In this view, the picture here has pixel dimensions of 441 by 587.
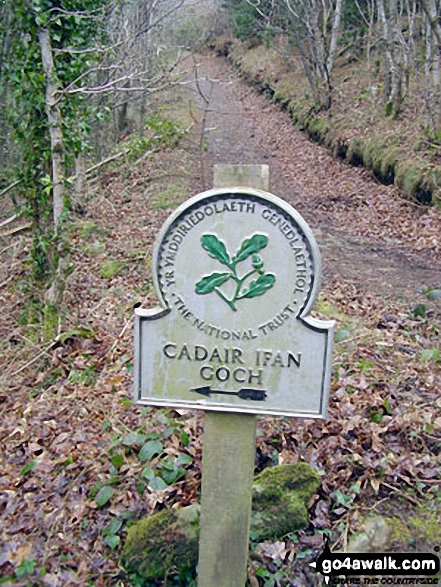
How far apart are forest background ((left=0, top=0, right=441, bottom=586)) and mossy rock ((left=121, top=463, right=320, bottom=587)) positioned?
0.10m

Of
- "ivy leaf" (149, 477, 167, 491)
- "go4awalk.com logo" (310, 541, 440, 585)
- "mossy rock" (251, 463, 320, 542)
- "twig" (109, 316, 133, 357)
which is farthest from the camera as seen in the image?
"twig" (109, 316, 133, 357)

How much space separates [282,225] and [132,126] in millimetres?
19776

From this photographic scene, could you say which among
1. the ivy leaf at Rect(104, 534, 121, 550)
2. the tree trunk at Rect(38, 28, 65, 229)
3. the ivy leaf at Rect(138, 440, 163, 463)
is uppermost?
the tree trunk at Rect(38, 28, 65, 229)

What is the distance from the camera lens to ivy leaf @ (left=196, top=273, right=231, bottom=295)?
2.45m

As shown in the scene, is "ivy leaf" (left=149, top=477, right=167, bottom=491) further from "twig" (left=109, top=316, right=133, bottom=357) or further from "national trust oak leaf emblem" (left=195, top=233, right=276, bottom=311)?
"twig" (left=109, top=316, right=133, bottom=357)

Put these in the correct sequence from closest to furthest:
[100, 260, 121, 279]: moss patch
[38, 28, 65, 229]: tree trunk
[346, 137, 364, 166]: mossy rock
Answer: [38, 28, 65, 229]: tree trunk < [100, 260, 121, 279]: moss patch < [346, 137, 364, 166]: mossy rock

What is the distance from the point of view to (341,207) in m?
12.5

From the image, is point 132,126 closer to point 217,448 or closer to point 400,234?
point 400,234

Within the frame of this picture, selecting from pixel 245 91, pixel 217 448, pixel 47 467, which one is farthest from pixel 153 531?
pixel 245 91

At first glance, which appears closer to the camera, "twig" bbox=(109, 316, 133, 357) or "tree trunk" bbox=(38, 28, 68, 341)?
"twig" bbox=(109, 316, 133, 357)

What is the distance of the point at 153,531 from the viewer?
3.31m

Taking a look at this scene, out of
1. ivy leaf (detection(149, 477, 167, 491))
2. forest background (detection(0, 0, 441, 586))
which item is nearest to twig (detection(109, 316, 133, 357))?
forest background (detection(0, 0, 441, 586))

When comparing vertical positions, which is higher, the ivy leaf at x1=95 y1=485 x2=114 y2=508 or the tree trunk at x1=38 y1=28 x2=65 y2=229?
the tree trunk at x1=38 y1=28 x2=65 y2=229

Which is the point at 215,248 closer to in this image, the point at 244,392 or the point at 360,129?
the point at 244,392
